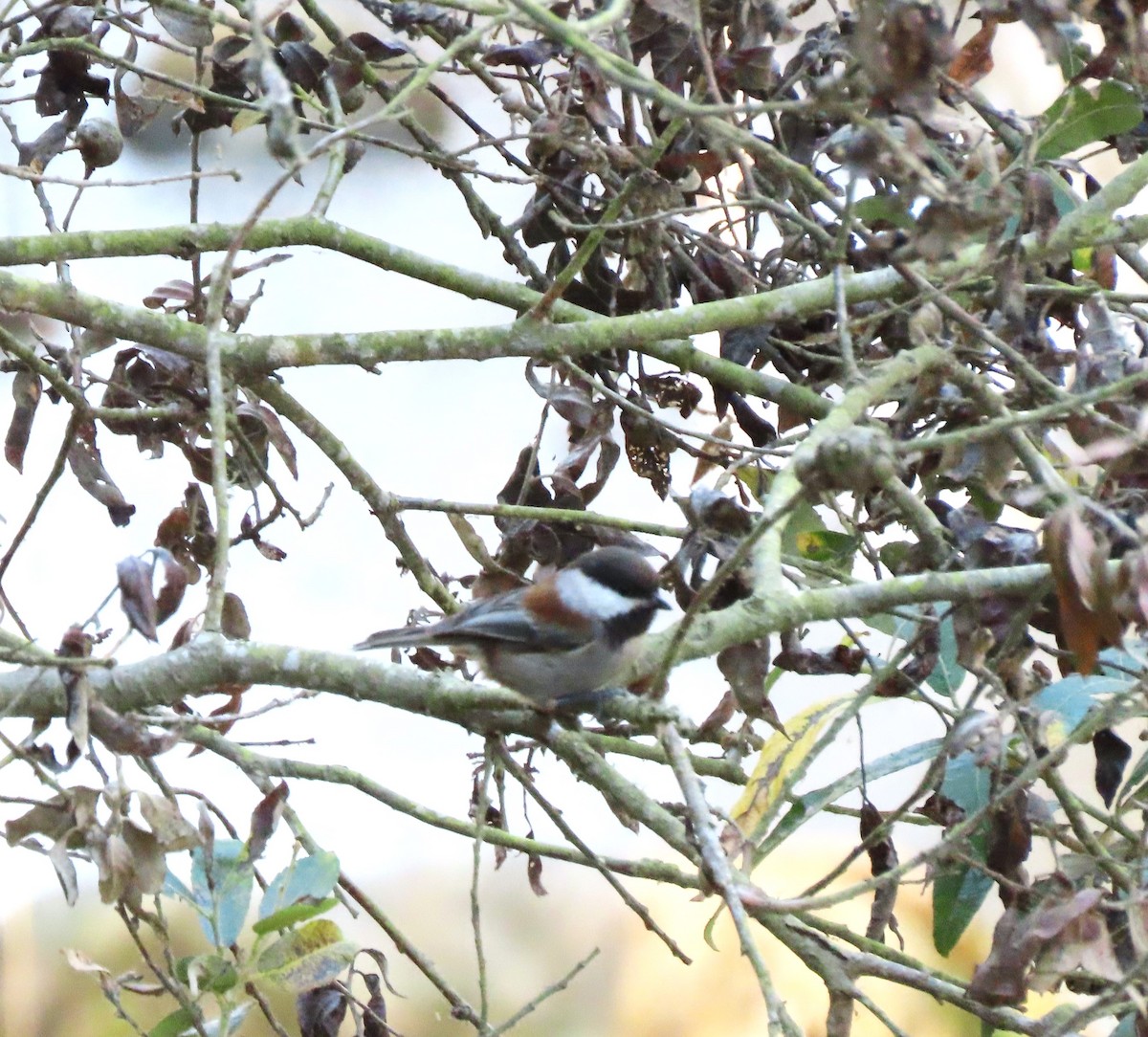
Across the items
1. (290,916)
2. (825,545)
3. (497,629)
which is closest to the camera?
(290,916)

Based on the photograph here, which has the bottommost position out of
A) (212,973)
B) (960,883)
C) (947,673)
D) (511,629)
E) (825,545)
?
(960,883)

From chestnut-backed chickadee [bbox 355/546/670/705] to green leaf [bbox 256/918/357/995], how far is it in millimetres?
480

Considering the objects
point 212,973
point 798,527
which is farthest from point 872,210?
point 212,973

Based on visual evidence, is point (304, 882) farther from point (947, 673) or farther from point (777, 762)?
point (947, 673)

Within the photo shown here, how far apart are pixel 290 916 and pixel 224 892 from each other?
0.17m

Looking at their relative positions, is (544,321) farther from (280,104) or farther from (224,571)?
(280,104)

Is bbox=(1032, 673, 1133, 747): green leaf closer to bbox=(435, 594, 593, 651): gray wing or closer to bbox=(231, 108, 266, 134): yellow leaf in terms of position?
bbox=(435, 594, 593, 651): gray wing

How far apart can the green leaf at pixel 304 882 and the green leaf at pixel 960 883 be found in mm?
918

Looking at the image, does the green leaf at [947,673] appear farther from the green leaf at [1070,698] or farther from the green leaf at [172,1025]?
the green leaf at [172,1025]

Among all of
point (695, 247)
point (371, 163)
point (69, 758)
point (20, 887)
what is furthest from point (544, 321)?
point (20, 887)

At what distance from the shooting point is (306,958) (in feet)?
4.97

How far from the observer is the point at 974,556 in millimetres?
1613

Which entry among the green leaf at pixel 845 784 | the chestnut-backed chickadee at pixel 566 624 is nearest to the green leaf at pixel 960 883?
the green leaf at pixel 845 784

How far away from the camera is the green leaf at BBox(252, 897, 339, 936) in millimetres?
1476
